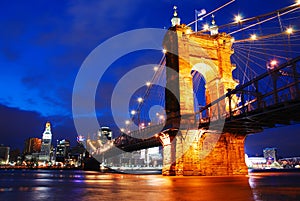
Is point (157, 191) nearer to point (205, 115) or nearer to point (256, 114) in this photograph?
point (256, 114)

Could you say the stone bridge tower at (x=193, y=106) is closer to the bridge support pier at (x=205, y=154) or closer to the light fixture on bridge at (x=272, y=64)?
the bridge support pier at (x=205, y=154)

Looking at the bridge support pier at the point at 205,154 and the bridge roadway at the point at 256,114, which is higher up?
the bridge roadway at the point at 256,114

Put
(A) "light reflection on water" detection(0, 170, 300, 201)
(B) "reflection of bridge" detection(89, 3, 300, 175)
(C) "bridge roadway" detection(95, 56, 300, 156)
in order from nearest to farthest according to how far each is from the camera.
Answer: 1. (A) "light reflection on water" detection(0, 170, 300, 201)
2. (C) "bridge roadway" detection(95, 56, 300, 156)
3. (B) "reflection of bridge" detection(89, 3, 300, 175)

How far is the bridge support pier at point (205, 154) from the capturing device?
99.9 feet

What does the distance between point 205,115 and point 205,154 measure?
222 inches

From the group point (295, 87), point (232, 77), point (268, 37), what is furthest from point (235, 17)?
point (232, 77)

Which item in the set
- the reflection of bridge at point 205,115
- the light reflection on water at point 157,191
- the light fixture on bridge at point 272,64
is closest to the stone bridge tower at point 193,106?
the reflection of bridge at point 205,115

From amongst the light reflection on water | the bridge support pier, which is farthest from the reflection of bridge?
the light reflection on water

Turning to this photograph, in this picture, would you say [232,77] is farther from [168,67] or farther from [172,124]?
[172,124]

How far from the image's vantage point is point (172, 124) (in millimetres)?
31844

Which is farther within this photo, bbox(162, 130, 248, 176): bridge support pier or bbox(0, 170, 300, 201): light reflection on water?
bbox(162, 130, 248, 176): bridge support pier

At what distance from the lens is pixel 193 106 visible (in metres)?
33.8

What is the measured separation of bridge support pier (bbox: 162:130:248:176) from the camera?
30.4 meters

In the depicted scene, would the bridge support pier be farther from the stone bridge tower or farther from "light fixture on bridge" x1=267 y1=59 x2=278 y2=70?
"light fixture on bridge" x1=267 y1=59 x2=278 y2=70
